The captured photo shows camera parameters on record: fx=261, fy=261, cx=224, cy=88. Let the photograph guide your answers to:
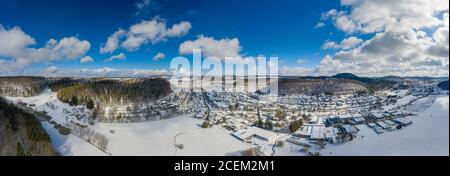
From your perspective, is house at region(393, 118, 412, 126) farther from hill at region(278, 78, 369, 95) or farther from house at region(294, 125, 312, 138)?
hill at region(278, 78, 369, 95)

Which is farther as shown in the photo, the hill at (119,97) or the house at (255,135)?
the hill at (119,97)

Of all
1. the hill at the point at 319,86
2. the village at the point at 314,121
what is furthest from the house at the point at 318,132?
the hill at the point at 319,86

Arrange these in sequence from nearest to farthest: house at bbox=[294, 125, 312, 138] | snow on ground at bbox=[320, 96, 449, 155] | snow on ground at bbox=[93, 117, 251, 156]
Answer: snow on ground at bbox=[320, 96, 449, 155] < snow on ground at bbox=[93, 117, 251, 156] < house at bbox=[294, 125, 312, 138]

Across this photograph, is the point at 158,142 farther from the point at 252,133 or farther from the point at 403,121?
the point at 403,121

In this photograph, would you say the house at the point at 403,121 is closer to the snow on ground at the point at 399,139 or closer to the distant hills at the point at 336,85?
the snow on ground at the point at 399,139

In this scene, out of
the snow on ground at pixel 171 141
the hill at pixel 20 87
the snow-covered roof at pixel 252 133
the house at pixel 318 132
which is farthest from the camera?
the hill at pixel 20 87

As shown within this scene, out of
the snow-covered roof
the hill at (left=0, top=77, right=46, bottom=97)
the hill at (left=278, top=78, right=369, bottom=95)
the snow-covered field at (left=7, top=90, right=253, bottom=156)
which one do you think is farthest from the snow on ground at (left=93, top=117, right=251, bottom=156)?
the hill at (left=0, top=77, right=46, bottom=97)

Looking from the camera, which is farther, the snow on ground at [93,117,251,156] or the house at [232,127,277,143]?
the house at [232,127,277,143]

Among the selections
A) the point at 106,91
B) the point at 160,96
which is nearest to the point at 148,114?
the point at 160,96

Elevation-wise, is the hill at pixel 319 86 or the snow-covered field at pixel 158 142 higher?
the hill at pixel 319 86
